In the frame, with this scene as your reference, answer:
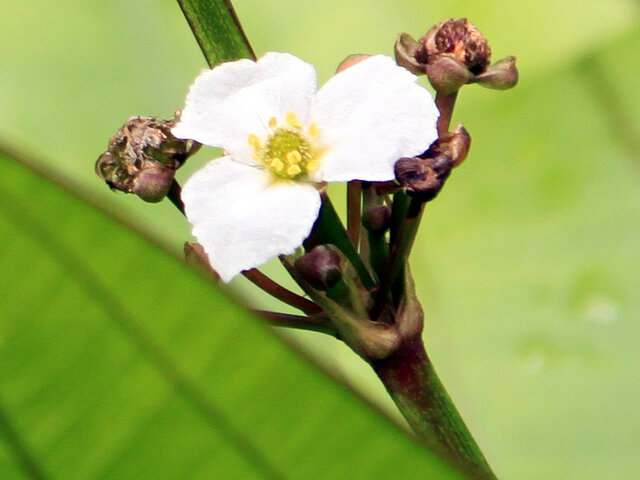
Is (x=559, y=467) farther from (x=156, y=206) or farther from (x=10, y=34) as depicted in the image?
(x=10, y=34)

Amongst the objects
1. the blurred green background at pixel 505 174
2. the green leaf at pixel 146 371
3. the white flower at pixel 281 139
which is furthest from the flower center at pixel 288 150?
the blurred green background at pixel 505 174

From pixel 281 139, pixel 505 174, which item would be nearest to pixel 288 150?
pixel 281 139

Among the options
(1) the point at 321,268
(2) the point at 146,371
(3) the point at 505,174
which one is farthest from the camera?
(3) the point at 505,174

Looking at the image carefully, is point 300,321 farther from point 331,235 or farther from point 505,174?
point 505,174

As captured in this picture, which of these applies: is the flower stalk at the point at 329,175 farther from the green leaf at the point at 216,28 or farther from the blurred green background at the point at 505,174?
the blurred green background at the point at 505,174

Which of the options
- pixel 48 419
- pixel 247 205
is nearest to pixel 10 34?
pixel 247 205

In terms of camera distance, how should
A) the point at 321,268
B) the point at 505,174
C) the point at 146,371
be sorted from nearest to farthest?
1. the point at 146,371
2. the point at 321,268
3. the point at 505,174

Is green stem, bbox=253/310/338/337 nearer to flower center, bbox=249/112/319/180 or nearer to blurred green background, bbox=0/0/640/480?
flower center, bbox=249/112/319/180

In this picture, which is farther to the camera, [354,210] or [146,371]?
[354,210]
